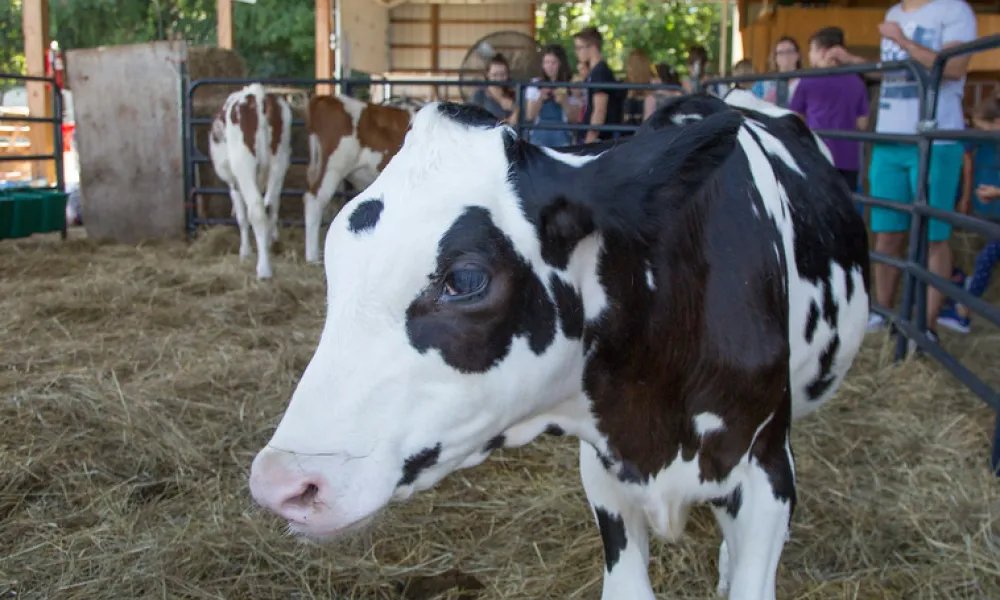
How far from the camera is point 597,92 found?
7.52 meters

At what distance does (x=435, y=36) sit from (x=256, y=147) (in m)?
13.2

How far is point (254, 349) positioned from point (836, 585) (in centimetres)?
307

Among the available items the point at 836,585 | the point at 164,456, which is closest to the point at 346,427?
the point at 836,585

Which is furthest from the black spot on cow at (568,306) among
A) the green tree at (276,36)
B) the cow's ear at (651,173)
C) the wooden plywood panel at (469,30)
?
the wooden plywood panel at (469,30)

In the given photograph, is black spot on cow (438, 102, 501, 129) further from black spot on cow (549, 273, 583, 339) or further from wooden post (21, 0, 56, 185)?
wooden post (21, 0, 56, 185)

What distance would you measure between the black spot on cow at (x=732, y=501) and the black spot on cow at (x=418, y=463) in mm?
686

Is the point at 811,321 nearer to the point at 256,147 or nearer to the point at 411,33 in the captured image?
the point at 256,147

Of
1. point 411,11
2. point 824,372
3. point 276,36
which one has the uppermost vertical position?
point 411,11

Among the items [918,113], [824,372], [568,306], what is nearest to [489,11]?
[918,113]

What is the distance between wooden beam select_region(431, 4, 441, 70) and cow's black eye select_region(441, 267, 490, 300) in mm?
19083

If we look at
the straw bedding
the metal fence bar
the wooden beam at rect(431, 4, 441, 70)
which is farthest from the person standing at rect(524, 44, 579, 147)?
the wooden beam at rect(431, 4, 441, 70)

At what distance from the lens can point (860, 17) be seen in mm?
10875

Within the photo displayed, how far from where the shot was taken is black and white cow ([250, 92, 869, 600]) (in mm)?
1372

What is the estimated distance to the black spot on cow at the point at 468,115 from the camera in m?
1.63
